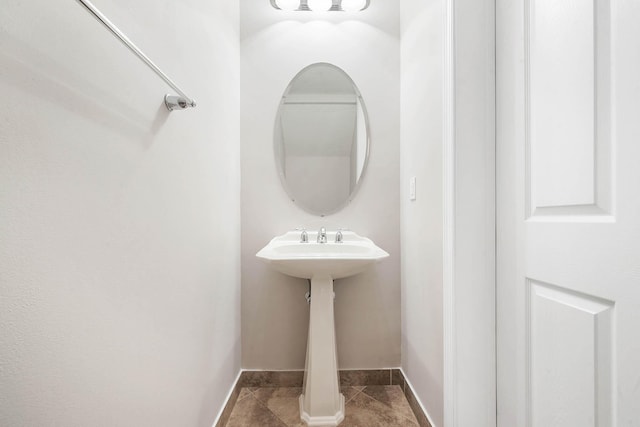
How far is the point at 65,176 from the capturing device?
1.58ft

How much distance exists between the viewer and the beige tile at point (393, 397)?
136cm

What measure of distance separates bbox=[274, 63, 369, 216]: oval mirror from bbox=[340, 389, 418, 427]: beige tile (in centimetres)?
101

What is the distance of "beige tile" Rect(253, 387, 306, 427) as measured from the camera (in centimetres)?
131

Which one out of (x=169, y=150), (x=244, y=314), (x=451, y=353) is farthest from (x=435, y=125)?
(x=244, y=314)

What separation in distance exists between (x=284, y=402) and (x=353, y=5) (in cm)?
218

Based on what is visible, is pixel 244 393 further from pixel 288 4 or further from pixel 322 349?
pixel 288 4

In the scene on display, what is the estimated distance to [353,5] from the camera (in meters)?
1.59

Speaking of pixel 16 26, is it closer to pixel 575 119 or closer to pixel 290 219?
pixel 575 119

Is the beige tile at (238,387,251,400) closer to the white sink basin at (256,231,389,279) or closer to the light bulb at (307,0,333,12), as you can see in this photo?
the white sink basin at (256,231,389,279)

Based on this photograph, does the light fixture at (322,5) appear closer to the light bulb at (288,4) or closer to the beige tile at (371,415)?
the light bulb at (288,4)

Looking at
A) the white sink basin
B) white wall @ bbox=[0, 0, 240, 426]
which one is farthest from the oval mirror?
white wall @ bbox=[0, 0, 240, 426]

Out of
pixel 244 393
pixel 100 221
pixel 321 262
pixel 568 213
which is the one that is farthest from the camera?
pixel 244 393

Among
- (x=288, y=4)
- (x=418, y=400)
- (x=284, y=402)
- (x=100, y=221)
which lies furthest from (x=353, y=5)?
(x=284, y=402)

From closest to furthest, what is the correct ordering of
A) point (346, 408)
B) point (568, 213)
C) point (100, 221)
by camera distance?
1. point (100, 221)
2. point (568, 213)
3. point (346, 408)
